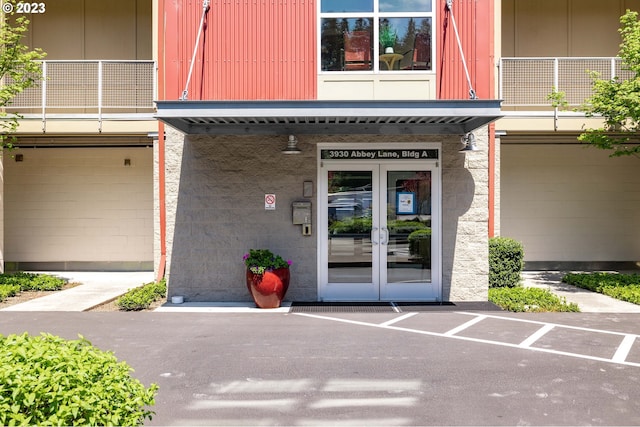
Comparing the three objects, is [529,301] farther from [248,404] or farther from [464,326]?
[248,404]

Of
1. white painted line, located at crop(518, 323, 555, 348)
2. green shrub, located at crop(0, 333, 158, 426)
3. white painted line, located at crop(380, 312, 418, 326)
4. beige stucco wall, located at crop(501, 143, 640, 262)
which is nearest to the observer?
green shrub, located at crop(0, 333, 158, 426)

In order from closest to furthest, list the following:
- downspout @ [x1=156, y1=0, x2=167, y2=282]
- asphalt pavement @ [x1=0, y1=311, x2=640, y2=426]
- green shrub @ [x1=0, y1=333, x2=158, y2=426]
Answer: green shrub @ [x1=0, y1=333, x2=158, y2=426] < asphalt pavement @ [x1=0, y1=311, x2=640, y2=426] < downspout @ [x1=156, y1=0, x2=167, y2=282]

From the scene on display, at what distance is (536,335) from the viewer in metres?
8.24

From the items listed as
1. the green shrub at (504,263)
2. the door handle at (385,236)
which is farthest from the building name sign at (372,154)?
the green shrub at (504,263)

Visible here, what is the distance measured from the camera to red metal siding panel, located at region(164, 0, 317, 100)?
10.7 m

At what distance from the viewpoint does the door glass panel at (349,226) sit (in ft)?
36.3

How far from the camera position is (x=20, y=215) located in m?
16.1

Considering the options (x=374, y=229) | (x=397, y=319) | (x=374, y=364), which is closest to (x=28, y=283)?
(x=374, y=229)

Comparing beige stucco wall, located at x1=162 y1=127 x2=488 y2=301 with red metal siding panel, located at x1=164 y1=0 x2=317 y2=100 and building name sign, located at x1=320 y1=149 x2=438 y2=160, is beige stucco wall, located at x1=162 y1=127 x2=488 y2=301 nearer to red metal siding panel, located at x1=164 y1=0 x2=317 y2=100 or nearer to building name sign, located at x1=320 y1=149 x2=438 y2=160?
building name sign, located at x1=320 y1=149 x2=438 y2=160

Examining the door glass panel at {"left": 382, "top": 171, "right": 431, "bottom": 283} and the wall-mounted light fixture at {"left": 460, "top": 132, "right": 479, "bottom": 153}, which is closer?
the wall-mounted light fixture at {"left": 460, "top": 132, "right": 479, "bottom": 153}

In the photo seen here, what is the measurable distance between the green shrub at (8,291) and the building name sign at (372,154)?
21.3 feet

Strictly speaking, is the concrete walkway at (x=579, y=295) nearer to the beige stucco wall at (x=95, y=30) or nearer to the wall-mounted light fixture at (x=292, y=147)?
the wall-mounted light fixture at (x=292, y=147)

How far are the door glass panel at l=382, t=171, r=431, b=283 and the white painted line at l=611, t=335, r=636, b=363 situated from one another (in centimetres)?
384

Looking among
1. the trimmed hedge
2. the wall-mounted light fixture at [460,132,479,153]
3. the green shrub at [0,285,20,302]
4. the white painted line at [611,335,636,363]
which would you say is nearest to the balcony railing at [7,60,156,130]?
the trimmed hedge
